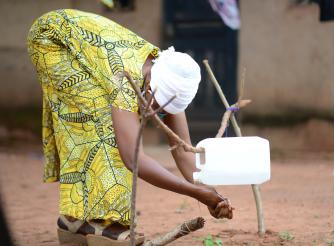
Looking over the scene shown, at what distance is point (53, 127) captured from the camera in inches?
147

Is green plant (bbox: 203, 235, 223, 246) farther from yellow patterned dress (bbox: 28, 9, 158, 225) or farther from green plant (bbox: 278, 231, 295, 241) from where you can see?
yellow patterned dress (bbox: 28, 9, 158, 225)

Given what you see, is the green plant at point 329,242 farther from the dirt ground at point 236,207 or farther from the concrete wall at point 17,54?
the concrete wall at point 17,54

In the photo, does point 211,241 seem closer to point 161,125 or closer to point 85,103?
point 85,103

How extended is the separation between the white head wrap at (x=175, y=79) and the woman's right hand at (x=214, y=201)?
378mm

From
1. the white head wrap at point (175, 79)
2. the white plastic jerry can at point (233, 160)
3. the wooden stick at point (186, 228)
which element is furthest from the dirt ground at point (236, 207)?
the white plastic jerry can at point (233, 160)

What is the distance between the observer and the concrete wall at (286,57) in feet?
26.0

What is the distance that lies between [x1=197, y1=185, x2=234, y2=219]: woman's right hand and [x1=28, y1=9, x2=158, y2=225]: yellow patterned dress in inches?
20.6

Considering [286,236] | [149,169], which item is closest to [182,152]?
[149,169]

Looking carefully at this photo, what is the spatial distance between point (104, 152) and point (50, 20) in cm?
65

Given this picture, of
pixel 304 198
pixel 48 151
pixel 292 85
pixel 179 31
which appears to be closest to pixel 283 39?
pixel 292 85

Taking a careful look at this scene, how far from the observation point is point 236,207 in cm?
506

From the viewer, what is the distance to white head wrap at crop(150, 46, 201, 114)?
305 cm

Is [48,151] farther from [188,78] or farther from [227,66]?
[227,66]

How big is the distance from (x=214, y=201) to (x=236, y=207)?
2058mm
